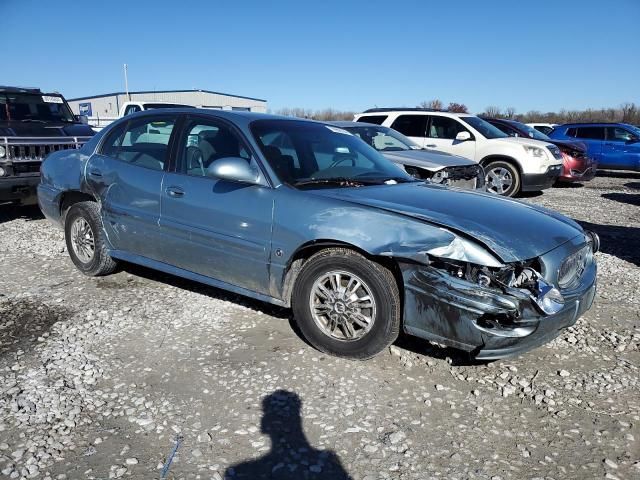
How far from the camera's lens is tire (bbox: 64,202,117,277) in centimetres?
484

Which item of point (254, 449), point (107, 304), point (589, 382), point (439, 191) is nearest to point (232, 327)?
point (107, 304)

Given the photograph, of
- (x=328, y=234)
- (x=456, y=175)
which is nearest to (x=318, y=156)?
(x=328, y=234)

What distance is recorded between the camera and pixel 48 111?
9164mm

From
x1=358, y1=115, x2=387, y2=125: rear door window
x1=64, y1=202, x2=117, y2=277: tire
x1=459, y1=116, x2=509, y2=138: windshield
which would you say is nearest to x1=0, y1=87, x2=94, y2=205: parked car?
x1=64, y1=202, x2=117, y2=277: tire

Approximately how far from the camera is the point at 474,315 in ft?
9.55

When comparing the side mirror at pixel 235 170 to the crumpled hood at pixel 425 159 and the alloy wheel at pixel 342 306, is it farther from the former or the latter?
the crumpled hood at pixel 425 159

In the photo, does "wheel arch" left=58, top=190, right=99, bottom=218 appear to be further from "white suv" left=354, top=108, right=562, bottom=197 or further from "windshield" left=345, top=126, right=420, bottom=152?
"white suv" left=354, top=108, right=562, bottom=197

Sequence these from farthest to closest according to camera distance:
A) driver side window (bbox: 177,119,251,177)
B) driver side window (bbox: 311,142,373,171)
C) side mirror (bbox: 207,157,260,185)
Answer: driver side window (bbox: 311,142,373,171) < driver side window (bbox: 177,119,251,177) < side mirror (bbox: 207,157,260,185)

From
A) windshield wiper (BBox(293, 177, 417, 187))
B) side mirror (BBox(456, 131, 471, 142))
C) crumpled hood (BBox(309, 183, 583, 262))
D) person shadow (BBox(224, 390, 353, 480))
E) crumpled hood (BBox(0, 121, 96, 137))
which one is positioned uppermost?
crumpled hood (BBox(0, 121, 96, 137))

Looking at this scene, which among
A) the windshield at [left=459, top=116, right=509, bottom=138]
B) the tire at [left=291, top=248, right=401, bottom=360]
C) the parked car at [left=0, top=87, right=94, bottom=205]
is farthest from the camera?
the windshield at [left=459, top=116, right=509, bottom=138]

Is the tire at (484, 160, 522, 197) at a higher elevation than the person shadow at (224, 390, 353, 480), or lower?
higher

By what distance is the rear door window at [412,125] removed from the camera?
1110 cm

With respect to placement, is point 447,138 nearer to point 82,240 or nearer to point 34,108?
point 34,108

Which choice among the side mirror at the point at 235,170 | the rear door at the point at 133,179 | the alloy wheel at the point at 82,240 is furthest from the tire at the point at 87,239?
the side mirror at the point at 235,170
